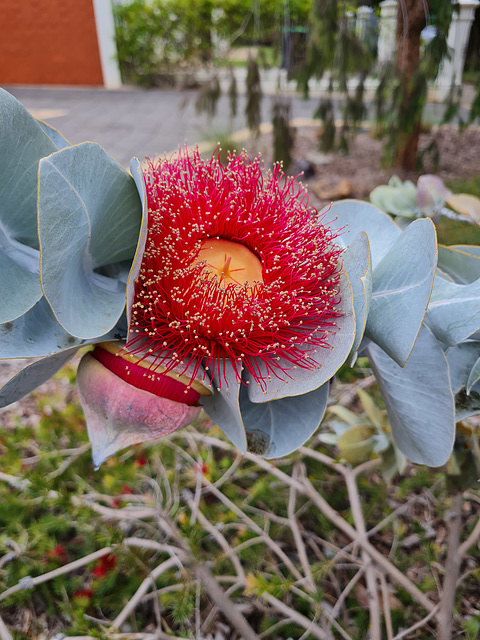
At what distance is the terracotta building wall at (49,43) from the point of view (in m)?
7.85

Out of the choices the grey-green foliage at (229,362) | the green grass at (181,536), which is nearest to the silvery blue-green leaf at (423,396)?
the grey-green foliage at (229,362)

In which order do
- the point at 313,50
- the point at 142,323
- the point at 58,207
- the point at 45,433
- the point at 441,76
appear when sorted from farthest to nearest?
the point at 313,50, the point at 441,76, the point at 45,433, the point at 142,323, the point at 58,207

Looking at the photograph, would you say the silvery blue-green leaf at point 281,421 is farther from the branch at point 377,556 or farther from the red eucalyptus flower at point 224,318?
the branch at point 377,556

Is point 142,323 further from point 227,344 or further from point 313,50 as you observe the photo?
point 313,50

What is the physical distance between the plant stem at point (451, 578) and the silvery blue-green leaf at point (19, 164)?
0.68 m

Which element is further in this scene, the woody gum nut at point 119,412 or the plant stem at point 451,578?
the plant stem at point 451,578

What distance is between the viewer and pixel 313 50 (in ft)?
9.62

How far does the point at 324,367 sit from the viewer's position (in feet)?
1.18

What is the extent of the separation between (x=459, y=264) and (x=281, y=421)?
240 millimetres

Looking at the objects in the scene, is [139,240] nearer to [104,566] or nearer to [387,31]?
[104,566]

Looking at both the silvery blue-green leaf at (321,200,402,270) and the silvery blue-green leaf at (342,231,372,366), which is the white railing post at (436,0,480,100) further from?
A: the silvery blue-green leaf at (342,231,372,366)

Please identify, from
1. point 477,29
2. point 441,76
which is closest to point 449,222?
point 441,76

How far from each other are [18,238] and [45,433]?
0.96m

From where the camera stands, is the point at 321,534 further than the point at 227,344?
Yes
